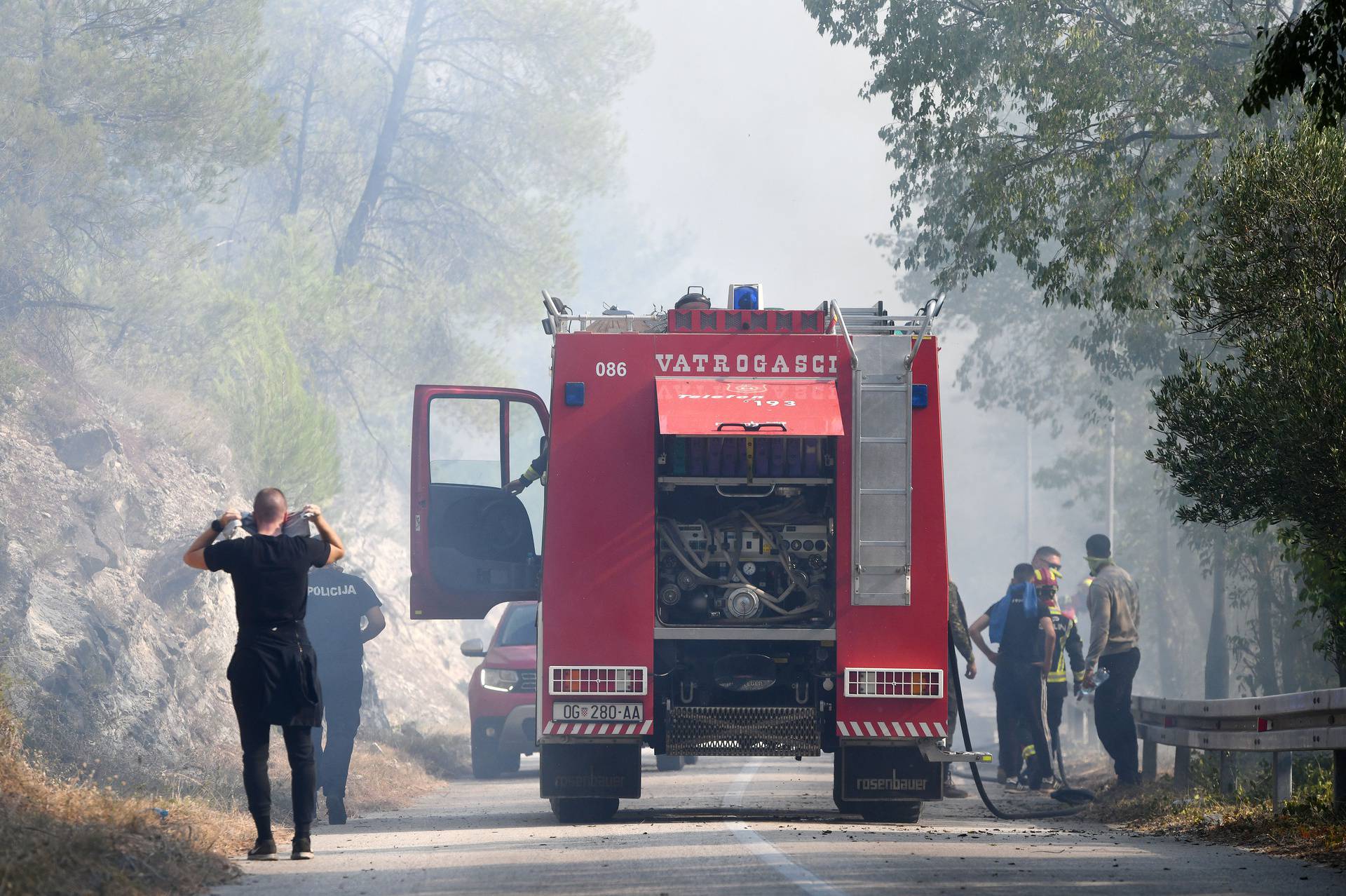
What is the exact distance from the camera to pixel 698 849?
933 cm

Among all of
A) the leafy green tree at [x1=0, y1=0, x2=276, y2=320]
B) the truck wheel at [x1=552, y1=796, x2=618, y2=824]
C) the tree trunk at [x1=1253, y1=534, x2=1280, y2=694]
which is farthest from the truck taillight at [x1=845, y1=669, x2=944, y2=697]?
the leafy green tree at [x1=0, y1=0, x2=276, y2=320]

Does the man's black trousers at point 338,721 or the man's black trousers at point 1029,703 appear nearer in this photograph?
the man's black trousers at point 338,721

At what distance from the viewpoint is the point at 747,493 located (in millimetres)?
11430

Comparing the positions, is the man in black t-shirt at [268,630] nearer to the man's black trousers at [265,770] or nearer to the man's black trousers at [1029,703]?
the man's black trousers at [265,770]

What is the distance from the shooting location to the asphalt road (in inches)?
307

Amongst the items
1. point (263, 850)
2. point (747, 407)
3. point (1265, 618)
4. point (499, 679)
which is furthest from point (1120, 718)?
point (1265, 618)

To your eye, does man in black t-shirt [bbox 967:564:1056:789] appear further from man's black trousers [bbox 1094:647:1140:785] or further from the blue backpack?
man's black trousers [bbox 1094:647:1140:785]

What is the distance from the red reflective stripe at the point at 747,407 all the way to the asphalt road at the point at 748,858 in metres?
2.59

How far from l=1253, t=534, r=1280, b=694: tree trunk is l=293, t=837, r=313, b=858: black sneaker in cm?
1458

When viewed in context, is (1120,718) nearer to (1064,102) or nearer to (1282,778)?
(1282,778)

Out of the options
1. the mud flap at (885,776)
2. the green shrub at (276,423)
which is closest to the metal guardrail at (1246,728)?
the mud flap at (885,776)

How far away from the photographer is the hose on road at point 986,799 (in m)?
11.7

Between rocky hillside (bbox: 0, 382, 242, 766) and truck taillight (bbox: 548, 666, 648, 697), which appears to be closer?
truck taillight (bbox: 548, 666, 648, 697)

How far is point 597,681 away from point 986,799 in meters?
3.29
